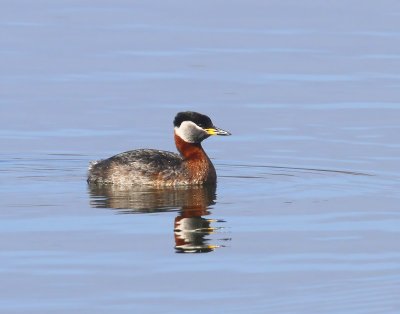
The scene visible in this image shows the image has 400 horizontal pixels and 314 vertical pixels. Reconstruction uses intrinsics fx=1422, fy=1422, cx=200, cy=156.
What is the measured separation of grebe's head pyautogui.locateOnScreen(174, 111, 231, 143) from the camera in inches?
746

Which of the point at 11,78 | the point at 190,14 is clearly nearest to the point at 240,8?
the point at 190,14

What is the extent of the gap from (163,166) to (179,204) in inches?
64.0

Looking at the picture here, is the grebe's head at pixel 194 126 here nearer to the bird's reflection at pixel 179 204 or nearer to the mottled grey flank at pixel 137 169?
the mottled grey flank at pixel 137 169

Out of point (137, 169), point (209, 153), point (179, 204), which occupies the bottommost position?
point (179, 204)

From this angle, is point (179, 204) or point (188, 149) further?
point (188, 149)

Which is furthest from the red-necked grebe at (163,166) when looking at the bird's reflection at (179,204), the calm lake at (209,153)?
the calm lake at (209,153)

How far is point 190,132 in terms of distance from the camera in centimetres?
1908

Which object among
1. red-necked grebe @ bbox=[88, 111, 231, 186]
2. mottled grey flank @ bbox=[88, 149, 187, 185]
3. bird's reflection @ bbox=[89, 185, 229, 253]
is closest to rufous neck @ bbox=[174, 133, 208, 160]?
red-necked grebe @ bbox=[88, 111, 231, 186]

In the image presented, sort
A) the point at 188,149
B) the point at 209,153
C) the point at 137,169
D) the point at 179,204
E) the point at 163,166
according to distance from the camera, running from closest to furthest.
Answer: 1. the point at 179,204
2. the point at 137,169
3. the point at 163,166
4. the point at 188,149
5. the point at 209,153

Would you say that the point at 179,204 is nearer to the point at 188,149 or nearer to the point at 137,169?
the point at 137,169

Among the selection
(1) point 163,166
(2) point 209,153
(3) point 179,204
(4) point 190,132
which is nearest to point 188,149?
(4) point 190,132

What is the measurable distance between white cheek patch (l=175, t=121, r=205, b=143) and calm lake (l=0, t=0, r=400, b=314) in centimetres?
59

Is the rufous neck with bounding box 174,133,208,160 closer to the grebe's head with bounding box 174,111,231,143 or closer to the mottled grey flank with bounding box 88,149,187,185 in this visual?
the grebe's head with bounding box 174,111,231,143

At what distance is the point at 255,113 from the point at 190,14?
9.86 m
